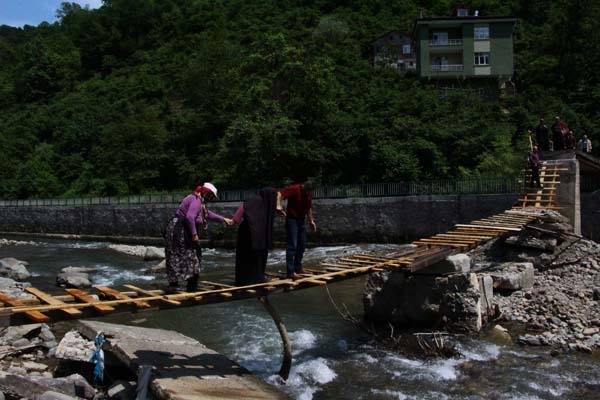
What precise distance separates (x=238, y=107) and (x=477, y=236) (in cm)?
3624

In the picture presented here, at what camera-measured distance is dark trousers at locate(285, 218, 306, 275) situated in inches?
348

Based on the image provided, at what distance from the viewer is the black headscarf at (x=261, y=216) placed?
7.64 m

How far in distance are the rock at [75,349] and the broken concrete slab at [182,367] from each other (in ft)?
0.95

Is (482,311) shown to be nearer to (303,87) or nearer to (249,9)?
(303,87)

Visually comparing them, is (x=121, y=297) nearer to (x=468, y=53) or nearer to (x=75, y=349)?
(x=75, y=349)

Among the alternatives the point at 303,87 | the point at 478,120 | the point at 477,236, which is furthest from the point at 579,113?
the point at 477,236

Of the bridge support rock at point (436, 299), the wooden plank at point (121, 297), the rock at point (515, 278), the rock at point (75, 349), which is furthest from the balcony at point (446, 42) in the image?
the wooden plank at point (121, 297)

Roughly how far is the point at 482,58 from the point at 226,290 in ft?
157

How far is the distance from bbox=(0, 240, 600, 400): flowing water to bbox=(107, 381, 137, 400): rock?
2267mm

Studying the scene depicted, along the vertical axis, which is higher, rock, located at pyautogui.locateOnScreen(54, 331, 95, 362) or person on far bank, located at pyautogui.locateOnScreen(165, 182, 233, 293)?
person on far bank, located at pyautogui.locateOnScreen(165, 182, 233, 293)

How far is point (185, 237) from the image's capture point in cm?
765

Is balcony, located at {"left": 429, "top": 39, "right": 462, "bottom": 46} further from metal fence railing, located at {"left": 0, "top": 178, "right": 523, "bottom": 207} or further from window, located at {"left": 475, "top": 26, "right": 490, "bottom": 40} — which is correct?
metal fence railing, located at {"left": 0, "top": 178, "right": 523, "bottom": 207}

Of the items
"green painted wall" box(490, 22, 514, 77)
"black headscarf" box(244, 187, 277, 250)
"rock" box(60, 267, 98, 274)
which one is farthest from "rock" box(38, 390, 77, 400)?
"green painted wall" box(490, 22, 514, 77)

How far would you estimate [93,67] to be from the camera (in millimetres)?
92500
